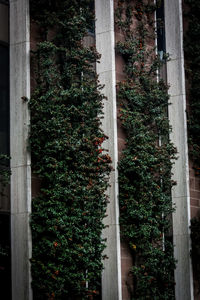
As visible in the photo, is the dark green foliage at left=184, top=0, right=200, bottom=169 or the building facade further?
the dark green foliage at left=184, top=0, right=200, bottom=169

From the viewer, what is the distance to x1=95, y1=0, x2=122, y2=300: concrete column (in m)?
21.8

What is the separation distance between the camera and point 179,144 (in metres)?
25.2

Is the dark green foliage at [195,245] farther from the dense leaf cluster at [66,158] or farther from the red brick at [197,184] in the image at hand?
the dense leaf cluster at [66,158]

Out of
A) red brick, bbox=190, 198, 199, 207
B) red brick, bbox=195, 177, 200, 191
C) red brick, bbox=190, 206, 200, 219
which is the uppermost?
red brick, bbox=195, 177, 200, 191

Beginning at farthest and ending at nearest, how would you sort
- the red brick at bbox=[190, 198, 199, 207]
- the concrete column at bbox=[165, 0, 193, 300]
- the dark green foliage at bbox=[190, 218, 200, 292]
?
1. the red brick at bbox=[190, 198, 199, 207]
2. the concrete column at bbox=[165, 0, 193, 300]
3. the dark green foliage at bbox=[190, 218, 200, 292]

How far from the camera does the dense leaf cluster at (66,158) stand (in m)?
19.6

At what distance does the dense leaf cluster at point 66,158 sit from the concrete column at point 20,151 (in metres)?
0.24

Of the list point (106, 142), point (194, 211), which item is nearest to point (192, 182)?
point (194, 211)

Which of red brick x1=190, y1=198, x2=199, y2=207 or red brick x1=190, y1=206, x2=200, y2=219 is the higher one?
red brick x1=190, y1=198, x2=199, y2=207

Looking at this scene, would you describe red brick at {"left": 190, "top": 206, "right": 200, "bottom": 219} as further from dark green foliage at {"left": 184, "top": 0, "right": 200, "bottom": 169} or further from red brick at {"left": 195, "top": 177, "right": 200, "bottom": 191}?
dark green foliage at {"left": 184, "top": 0, "right": 200, "bottom": 169}

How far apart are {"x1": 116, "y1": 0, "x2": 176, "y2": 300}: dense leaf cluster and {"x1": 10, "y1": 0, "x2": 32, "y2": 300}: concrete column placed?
154 inches

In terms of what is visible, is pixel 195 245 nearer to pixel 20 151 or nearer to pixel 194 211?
pixel 194 211

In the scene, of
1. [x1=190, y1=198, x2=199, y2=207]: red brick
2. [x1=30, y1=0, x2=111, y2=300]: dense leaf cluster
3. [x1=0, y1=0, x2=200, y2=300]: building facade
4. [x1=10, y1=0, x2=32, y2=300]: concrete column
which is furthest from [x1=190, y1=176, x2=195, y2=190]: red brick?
[x1=10, y1=0, x2=32, y2=300]: concrete column

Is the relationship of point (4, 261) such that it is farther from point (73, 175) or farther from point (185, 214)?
point (185, 214)
